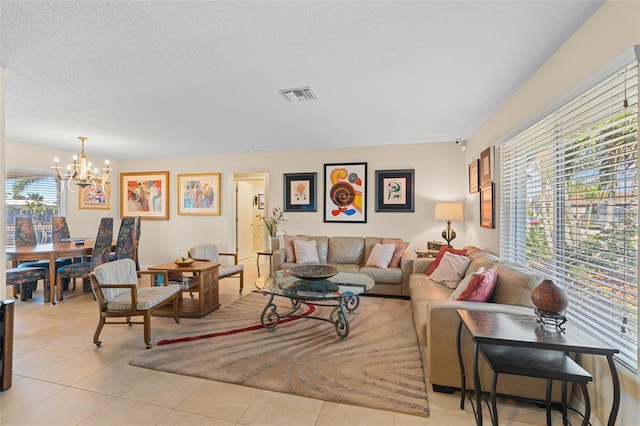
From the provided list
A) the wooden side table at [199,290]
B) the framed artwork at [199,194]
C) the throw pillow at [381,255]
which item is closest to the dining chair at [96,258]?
the wooden side table at [199,290]

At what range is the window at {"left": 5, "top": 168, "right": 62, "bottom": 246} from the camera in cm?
476

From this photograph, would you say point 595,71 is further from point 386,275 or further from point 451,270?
point 386,275

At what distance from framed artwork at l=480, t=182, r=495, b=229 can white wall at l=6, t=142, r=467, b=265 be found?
114 centimetres

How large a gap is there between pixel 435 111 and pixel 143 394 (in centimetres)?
387

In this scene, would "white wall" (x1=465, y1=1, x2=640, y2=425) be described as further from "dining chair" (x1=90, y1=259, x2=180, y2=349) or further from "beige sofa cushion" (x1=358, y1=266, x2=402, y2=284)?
"dining chair" (x1=90, y1=259, x2=180, y2=349)

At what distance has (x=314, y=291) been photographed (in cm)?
294

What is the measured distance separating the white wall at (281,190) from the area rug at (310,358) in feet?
6.79

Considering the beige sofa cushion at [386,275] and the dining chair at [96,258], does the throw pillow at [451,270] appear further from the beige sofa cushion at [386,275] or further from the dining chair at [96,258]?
the dining chair at [96,258]

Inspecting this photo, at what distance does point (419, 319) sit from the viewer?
98.5 inches

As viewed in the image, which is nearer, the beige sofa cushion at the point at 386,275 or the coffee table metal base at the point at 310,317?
the coffee table metal base at the point at 310,317

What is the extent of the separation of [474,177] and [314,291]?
293 centimetres

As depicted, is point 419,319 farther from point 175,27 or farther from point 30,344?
point 30,344

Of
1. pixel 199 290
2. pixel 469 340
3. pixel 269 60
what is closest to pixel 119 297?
pixel 199 290

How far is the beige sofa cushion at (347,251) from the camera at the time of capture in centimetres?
482
